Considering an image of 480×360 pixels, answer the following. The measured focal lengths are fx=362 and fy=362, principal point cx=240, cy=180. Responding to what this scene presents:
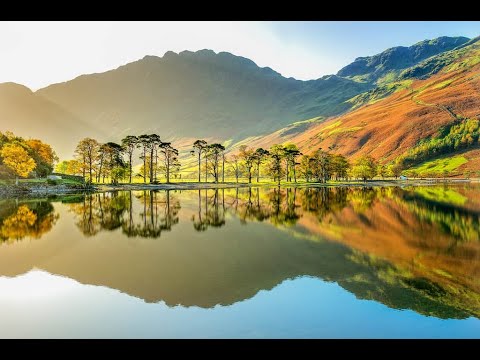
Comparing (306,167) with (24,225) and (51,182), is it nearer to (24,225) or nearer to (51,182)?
(51,182)

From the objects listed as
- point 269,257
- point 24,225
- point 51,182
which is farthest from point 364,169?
point 269,257

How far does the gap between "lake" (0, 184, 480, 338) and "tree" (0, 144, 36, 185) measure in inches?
2572

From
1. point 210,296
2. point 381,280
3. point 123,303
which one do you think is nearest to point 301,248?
point 381,280

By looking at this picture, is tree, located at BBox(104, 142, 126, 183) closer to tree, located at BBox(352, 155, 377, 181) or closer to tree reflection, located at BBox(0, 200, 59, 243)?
tree reflection, located at BBox(0, 200, 59, 243)

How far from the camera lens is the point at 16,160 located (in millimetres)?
89938

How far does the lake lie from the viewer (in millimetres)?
12750

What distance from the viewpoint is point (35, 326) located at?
13000 millimetres

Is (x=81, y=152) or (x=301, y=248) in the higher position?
(x=81, y=152)

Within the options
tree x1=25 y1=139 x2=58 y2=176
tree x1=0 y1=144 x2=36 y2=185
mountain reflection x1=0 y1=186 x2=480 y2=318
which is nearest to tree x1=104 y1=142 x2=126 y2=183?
tree x1=25 y1=139 x2=58 y2=176

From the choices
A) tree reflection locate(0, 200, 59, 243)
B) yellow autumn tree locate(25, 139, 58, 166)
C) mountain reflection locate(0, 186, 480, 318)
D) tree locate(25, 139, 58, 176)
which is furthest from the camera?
yellow autumn tree locate(25, 139, 58, 166)

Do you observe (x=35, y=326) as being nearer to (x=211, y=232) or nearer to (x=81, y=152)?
(x=211, y=232)

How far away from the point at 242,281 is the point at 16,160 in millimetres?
91595

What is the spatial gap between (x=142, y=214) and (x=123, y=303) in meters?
30.9
